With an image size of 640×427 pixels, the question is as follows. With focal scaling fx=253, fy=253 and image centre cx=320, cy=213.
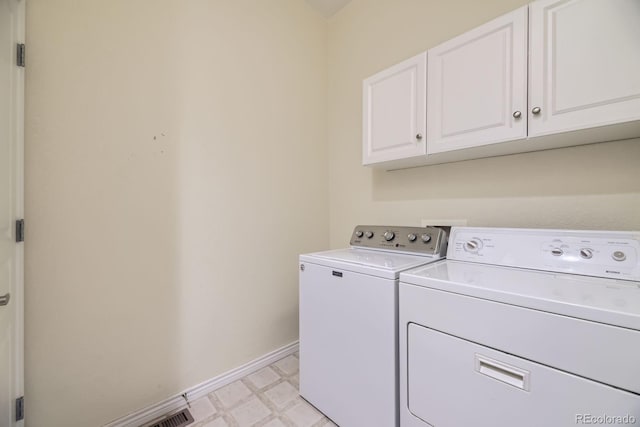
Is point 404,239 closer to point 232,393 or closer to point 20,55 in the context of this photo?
point 232,393

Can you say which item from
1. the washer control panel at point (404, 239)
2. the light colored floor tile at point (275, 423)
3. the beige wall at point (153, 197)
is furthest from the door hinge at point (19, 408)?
the washer control panel at point (404, 239)

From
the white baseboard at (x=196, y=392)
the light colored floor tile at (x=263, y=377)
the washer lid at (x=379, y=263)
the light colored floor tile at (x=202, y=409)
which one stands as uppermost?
the washer lid at (x=379, y=263)

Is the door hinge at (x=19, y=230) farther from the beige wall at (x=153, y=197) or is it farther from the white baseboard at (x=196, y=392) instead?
Answer: the white baseboard at (x=196, y=392)

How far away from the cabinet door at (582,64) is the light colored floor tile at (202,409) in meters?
2.16

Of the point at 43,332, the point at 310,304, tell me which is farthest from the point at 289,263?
the point at 43,332

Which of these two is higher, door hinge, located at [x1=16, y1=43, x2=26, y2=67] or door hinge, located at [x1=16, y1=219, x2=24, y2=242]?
door hinge, located at [x1=16, y1=43, x2=26, y2=67]

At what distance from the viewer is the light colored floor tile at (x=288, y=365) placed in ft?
5.93

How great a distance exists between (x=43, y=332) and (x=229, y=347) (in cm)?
92

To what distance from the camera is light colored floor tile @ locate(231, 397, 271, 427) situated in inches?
53.5

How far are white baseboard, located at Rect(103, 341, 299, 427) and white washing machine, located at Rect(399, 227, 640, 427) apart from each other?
1.12 meters

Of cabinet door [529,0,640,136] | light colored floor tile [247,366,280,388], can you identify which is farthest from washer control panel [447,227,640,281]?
light colored floor tile [247,366,280,388]

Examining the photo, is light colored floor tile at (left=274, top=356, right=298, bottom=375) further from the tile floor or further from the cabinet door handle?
the cabinet door handle

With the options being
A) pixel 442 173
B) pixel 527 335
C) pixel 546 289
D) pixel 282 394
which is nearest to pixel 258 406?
pixel 282 394

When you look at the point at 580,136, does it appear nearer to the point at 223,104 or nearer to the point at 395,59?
the point at 395,59
